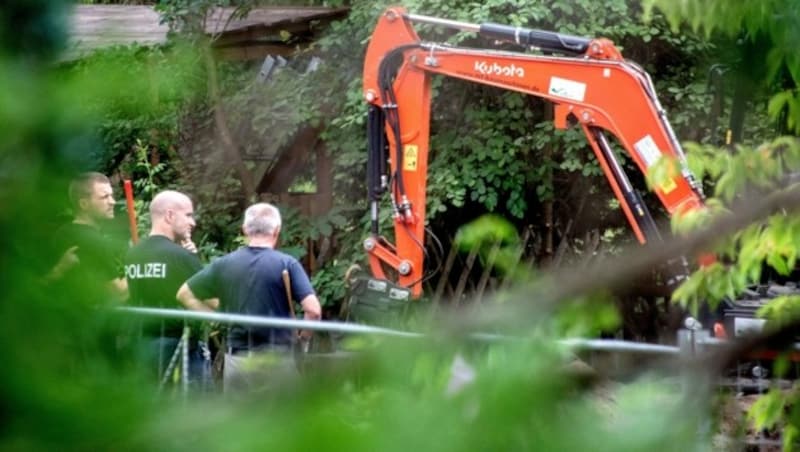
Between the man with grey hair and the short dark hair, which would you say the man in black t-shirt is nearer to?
the short dark hair

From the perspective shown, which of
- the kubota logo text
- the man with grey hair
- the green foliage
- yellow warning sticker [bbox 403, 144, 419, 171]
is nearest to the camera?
the green foliage

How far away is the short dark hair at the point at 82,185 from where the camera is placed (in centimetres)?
74

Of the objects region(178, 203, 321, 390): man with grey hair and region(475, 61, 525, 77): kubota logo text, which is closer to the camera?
region(178, 203, 321, 390): man with grey hair

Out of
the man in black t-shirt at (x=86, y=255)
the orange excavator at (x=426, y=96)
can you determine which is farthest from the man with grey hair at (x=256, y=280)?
the man in black t-shirt at (x=86, y=255)

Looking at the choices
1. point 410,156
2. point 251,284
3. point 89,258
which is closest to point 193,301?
point 251,284

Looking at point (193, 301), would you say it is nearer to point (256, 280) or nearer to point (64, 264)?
point (256, 280)

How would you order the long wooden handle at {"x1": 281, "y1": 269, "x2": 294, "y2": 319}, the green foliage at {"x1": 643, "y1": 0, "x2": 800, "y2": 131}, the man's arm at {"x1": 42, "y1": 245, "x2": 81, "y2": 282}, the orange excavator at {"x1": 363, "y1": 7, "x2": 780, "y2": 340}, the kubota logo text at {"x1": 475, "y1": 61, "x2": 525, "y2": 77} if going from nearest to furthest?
the man's arm at {"x1": 42, "y1": 245, "x2": 81, "y2": 282} < the green foliage at {"x1": 643, "y1": 0, "x2": 800, "y2": 131} < the long wooden handle at {"x1": 281, "y1": 269, "x2": 294, "y2": 319} < the orange excavator at {"x1": 363, "y1": 7, "x2": 780, "y2": 340} < the kubota logo text at {"x1": 475, "y1": 61, "x2": 525, "y2": 77}

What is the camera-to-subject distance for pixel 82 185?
76 centimetres

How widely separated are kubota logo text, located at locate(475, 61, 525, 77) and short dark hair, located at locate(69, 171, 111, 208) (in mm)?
7730

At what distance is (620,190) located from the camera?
7.84 metres

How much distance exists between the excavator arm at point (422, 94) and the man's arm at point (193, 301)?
9.07 feet

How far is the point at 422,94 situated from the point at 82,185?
7985 millimetres

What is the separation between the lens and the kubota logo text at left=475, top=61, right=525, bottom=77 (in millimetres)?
8438

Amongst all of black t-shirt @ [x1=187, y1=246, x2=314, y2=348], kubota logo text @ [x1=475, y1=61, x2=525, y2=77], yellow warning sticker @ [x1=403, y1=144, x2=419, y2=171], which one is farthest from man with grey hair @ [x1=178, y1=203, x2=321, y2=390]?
kubota logo text @ [x1=475, y1=61, x2=525, y2=77]
